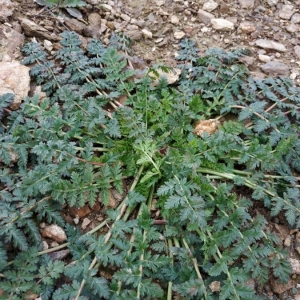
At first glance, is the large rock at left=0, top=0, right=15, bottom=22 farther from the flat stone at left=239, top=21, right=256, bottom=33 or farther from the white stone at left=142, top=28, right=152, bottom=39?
the flat stone at left=239, top=21, right=256, bottom=33

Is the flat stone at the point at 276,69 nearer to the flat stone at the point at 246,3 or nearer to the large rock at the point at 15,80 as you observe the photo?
the flat stone at the point at 246,3

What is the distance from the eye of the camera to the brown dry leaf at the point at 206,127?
10.7 ft

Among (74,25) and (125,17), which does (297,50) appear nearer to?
(125,17)

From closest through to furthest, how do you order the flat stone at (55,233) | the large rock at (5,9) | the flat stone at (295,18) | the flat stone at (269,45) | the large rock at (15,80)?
the flat stone at (55,233) → the large rock at (15,80) → the large rock at (5,9) → the flat stone at (269,45) → the flat stone at (295,18)

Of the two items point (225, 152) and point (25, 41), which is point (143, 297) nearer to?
point (225, 152)

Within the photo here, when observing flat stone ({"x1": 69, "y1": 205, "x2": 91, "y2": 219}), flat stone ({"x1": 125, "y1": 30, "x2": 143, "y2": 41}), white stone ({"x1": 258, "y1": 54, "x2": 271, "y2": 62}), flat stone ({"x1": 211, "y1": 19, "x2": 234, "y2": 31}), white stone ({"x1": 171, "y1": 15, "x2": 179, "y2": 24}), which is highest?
flat stone ({"x1": 211, "y1": 19, "x2": 234, "y2": 31})

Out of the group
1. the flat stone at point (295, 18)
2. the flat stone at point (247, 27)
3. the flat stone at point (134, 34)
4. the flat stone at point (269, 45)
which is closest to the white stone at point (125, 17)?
the flat stone at point (134, 34)

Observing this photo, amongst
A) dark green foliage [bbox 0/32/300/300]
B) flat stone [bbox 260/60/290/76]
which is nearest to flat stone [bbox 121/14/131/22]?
dark green foliage [bbox 0/32/300/300]

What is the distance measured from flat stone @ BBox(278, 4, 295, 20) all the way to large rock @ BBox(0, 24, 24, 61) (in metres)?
2.80

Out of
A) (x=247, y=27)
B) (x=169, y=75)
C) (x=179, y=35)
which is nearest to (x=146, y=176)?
(x=169, y=75)

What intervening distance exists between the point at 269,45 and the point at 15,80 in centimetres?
256

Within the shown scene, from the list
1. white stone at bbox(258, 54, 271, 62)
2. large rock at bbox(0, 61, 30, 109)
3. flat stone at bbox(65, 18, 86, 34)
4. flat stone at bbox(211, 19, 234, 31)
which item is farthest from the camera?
flat stone at bbox(211, 19, 234, 31)

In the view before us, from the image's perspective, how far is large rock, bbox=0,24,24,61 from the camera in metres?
3.48

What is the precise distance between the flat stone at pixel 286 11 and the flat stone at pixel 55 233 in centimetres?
334
